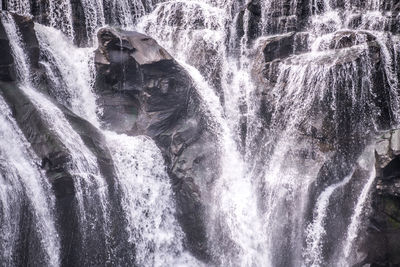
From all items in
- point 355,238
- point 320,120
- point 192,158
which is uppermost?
point 320,120

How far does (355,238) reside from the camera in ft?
32.8

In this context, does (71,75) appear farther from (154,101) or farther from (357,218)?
→ (357,218)

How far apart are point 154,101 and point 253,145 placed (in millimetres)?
3503

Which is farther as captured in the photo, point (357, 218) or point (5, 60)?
point (5, 60)

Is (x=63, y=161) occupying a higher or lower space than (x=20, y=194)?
higher

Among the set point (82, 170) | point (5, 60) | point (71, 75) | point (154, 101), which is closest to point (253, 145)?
point (154, 101)

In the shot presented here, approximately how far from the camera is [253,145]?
13.0m

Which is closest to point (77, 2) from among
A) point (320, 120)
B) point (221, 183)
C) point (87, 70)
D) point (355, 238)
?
point (87, 70)

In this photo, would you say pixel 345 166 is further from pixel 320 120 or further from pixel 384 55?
pixel 384 55

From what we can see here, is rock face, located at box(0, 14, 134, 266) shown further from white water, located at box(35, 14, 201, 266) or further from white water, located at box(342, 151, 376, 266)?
white water, located at box(342, 151, 376, 266)

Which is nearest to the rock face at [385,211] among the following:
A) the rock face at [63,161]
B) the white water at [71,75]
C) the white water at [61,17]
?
the rock face at [63,161]

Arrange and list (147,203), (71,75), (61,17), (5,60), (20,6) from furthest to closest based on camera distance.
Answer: (61,17) → (20,6) → (71,75) → (147,203) → (5,60)

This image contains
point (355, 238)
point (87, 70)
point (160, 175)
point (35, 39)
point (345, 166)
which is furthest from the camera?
point (87, 70)

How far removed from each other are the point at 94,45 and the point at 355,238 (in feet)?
38.8
